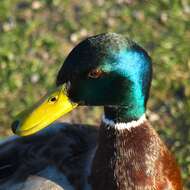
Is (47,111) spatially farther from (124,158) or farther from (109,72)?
(124,158)

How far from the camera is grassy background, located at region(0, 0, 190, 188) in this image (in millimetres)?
4211

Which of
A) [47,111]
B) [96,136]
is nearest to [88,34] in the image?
[96,136]

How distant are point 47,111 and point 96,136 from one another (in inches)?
23.7

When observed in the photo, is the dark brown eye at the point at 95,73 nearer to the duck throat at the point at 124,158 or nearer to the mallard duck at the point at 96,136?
the mallard duck at the point at 96,136

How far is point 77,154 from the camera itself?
9.45 feet

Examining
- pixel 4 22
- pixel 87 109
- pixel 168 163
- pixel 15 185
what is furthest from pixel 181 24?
pixel 15 185

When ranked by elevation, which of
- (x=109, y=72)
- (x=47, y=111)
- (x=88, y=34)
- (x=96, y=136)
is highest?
(x=109, y=72)

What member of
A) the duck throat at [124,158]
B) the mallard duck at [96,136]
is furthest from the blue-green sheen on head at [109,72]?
the duck throat at [124,158]

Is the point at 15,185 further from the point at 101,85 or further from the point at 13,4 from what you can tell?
the point at 13,4

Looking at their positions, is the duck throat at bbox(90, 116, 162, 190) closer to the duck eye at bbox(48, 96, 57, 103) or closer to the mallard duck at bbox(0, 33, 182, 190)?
the mallard duck at bbox(0, 33, 182, 190)

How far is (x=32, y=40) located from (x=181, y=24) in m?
1.32

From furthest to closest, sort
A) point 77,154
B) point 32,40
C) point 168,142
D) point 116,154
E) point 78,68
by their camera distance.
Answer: point 32,40, point 168,142, point 77,154, point 116,154, point 78,68

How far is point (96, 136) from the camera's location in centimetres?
303

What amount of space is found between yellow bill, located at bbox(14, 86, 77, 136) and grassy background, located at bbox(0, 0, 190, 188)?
161cm
